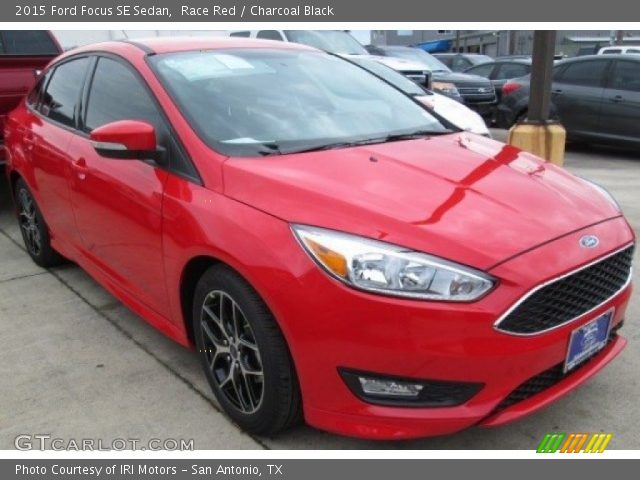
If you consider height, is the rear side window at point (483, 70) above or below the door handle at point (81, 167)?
below

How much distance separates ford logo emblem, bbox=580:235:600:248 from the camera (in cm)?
235

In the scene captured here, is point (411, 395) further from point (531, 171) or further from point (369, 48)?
point (369, 48)

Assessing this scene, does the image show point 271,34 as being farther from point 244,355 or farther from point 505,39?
point 505,39

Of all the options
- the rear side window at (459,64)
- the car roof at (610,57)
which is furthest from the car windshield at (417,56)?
the rear side window at (459,64)

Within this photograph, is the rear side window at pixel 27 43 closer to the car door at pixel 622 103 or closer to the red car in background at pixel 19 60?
the red car in background at pixel 19 60

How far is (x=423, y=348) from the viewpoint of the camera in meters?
2.06

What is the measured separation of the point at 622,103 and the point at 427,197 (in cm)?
766

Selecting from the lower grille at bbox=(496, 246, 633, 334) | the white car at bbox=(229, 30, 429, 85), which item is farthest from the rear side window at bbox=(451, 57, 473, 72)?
the lower grille at bbox=(496, 246, 633, 334)

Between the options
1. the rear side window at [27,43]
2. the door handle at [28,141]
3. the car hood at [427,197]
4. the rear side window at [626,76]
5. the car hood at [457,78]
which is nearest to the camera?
the car hood at [427,197]

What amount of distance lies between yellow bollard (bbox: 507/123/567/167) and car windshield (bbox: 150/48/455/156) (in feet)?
10.6

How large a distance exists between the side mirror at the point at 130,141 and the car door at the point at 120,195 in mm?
75

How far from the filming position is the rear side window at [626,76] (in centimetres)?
879

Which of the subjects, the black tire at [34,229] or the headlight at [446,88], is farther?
the headlight at [446,88]

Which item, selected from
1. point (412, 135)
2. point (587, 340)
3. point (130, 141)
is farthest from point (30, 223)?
point (587, 340)
